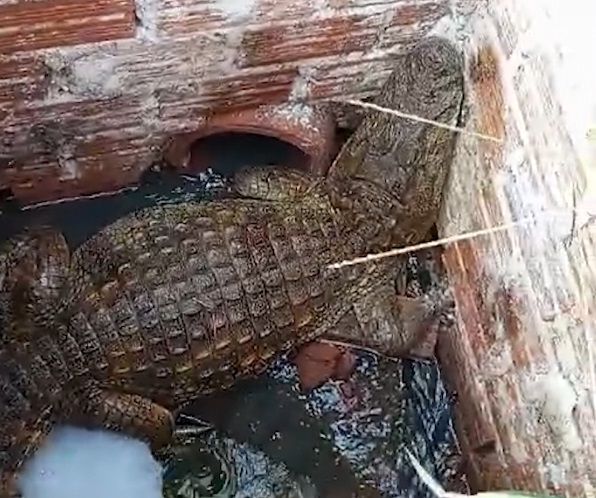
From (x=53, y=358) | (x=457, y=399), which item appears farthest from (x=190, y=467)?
(x=457, y=399)

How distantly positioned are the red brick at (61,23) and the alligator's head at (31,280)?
0.45 m

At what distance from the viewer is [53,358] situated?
278cm

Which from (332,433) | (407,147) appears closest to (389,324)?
(332,433)

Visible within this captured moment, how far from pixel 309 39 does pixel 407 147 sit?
0.40 m

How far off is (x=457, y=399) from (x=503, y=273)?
42 cm

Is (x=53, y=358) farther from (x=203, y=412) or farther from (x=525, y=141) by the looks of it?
(x=525, y=141)

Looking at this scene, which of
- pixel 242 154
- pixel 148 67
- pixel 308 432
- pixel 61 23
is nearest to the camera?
pixel 61 23

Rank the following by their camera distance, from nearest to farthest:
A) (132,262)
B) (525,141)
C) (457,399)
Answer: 1. (525,141)
2. (132,262)
3. (457,399)

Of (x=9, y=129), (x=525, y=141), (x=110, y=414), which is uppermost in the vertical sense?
(x=9, y=129)

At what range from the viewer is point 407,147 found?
319 cm

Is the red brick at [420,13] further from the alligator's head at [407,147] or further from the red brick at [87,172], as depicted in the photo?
the red brick at [87,172]

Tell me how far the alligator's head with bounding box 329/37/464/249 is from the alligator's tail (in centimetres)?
92

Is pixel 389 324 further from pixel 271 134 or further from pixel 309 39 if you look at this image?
pixel 309 39

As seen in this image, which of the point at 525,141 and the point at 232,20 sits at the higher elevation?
the point at 232,20
